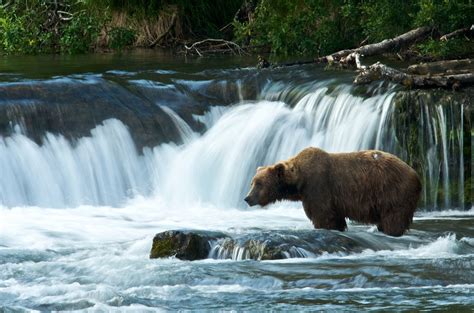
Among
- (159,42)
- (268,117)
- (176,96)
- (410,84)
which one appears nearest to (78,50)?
(159,42)

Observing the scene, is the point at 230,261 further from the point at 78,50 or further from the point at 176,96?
the point at 78,50

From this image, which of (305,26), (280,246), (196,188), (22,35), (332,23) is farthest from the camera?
(22,35)

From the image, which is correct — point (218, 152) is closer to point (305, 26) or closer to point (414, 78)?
point (414, 78)

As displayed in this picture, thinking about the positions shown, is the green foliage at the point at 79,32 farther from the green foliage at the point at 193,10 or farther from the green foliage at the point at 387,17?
the green foliage at the point at 387,17

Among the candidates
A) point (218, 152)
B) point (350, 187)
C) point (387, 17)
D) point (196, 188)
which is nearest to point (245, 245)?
point (350, 187)

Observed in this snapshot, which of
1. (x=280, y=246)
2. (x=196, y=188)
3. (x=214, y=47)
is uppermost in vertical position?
(x=214, y=47)

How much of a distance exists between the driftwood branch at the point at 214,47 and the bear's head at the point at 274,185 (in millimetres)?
11280

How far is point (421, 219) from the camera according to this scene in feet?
45.4

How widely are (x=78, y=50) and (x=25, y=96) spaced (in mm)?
7636

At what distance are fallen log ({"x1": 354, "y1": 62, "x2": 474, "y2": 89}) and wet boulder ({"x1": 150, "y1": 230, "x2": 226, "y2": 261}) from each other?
5449 millimetres

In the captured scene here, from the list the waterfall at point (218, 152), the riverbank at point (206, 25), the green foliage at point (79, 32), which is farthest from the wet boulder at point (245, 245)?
the green foliage at point (79, 32)

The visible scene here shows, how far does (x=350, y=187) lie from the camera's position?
40.1ft

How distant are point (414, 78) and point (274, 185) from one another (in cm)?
429

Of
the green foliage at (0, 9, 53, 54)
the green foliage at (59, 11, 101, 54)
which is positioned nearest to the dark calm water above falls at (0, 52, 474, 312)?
the green foliage at (59, 11, 101, 54)
